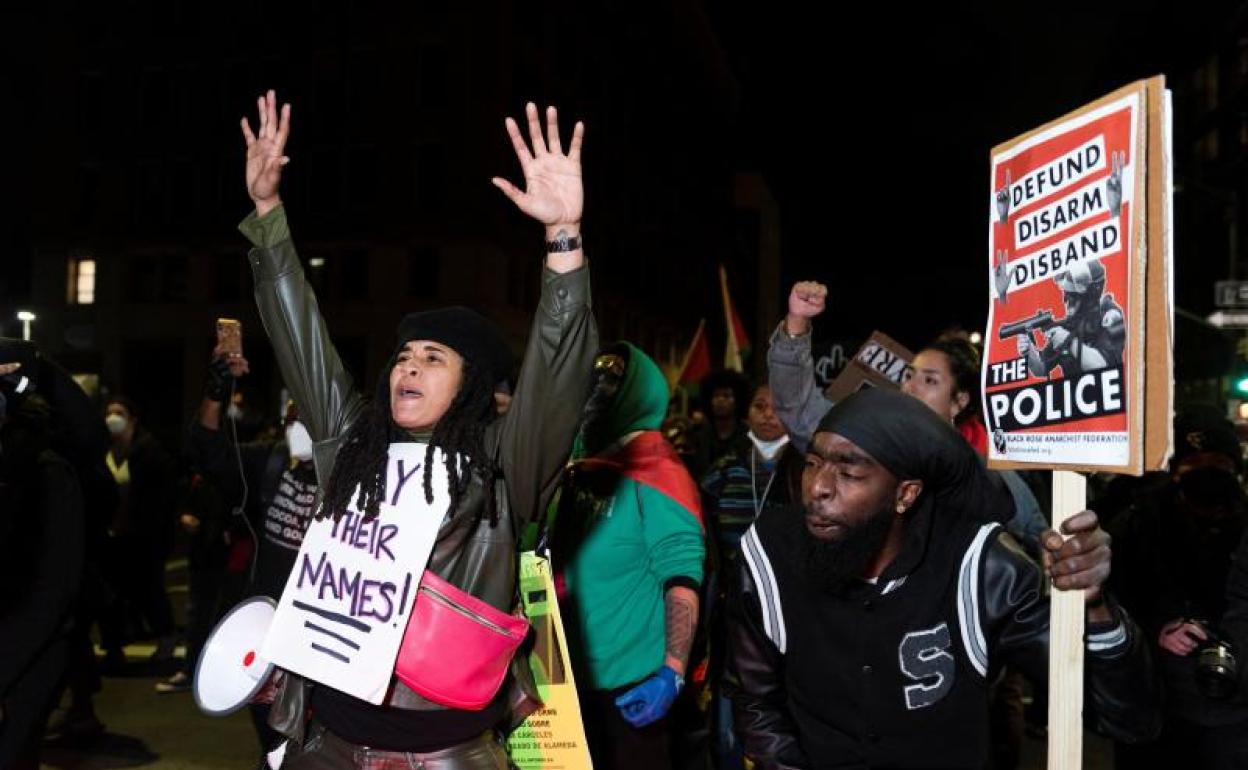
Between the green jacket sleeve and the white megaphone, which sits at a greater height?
the green jacket sleeve

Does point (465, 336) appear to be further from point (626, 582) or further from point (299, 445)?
point (299, 445)

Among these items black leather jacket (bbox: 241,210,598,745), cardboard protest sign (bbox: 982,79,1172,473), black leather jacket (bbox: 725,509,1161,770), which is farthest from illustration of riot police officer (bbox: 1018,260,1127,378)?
black leather jacket (bbox: 241,210,598,745)

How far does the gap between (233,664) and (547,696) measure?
0.97 metres

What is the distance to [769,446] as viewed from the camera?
Answer: 679 centimetres

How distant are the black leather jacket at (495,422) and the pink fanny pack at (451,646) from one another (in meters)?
0.08

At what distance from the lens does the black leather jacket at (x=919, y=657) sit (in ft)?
A: 9.31

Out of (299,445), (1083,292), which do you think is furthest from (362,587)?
(299,445)

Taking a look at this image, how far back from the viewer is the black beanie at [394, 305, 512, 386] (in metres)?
3.37

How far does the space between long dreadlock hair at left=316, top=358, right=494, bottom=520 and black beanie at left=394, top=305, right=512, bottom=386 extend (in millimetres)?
33

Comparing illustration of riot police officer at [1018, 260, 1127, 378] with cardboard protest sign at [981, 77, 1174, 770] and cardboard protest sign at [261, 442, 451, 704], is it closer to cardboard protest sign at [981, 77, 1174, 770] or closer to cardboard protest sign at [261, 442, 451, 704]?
cardboard protest sign at [981, 77, 1174, 770]

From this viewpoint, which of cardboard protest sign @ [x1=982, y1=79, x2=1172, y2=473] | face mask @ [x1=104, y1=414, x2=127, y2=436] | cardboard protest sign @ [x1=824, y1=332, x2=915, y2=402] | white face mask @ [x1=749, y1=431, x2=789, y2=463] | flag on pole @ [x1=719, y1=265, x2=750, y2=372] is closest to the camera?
cardboard protest sign @ [x1=982, y1=79, x2=1172, y2=473]

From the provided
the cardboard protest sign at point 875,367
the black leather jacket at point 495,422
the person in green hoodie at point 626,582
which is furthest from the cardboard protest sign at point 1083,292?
the cardboard protest sign at point 875,367

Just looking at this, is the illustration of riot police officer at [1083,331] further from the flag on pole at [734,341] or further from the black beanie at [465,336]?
the flag on pole at [734,341]

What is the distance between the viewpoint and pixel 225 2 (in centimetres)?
3731
